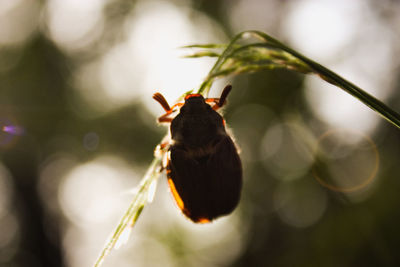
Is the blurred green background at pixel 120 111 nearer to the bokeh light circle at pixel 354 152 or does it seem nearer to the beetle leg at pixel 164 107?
the bokeh light circle at pixel 354 152

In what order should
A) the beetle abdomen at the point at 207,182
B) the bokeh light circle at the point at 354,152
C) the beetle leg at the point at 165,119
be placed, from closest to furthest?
the beetle abdomen at the point at 207,182 → the beetle leg at the point at 165,119 → the bokeh light circle at the point at 354,152

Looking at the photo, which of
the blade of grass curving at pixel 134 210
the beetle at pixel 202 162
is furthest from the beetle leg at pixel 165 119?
the blade of grass curving at pixel 134 210

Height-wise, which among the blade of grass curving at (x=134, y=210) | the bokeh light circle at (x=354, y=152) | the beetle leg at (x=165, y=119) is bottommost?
the bokeh light circle at (x=354, y=152)

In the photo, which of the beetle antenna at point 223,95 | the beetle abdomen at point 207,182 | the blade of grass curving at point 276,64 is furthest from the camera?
the beetle antenna at point 223,95

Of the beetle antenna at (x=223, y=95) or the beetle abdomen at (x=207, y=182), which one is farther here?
the beetle antenna at (x=223, y=95)

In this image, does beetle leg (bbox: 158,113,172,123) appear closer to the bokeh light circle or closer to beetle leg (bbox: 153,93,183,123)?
beetle leg (bbox: 153,93,183,123)

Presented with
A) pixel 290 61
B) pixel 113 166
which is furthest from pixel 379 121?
pixel 290 61

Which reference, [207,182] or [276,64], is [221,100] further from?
[276,64]
